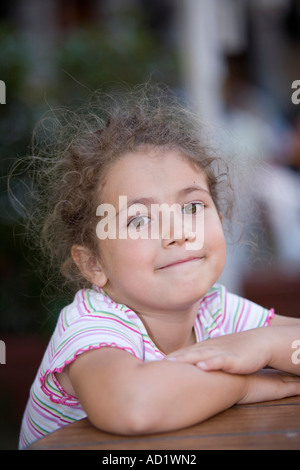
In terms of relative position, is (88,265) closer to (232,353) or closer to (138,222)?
(138,222)

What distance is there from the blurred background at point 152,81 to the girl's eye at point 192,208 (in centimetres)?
50

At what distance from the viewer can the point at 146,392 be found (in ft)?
4.00

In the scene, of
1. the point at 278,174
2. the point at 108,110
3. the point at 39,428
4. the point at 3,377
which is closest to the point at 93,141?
the point at 108,110

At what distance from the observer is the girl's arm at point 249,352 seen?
1.36 meters

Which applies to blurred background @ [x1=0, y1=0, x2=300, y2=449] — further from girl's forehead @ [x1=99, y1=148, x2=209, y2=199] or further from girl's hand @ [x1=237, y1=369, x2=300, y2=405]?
girl's hand @ [x1=237, y1=369, x2=300, y2=405]

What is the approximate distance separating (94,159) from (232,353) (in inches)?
30.3

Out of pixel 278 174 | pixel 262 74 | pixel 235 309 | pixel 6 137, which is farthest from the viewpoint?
pixel 262 74

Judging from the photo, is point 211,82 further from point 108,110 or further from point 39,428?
point 39,428

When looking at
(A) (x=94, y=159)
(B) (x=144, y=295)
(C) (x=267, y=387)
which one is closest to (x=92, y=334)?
(B) (x=144, y=295)

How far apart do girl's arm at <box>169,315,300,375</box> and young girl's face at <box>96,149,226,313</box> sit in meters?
0.22

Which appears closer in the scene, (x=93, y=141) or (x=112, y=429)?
(x=112, y=429)

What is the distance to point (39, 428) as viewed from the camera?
1785 mm

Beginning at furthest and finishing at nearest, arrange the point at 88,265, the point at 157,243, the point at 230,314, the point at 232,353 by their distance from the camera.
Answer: the point at 230,314, the point at 88,265, the point at 157,243, the point at 232,353
